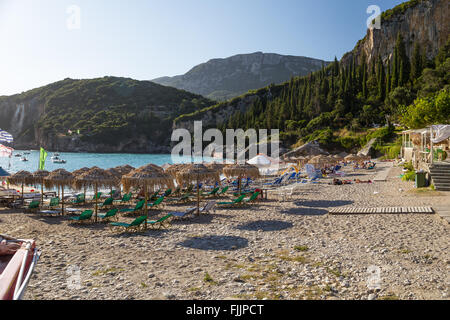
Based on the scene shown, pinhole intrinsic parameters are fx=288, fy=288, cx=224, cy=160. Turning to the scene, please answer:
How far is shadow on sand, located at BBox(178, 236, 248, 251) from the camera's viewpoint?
6426 mm

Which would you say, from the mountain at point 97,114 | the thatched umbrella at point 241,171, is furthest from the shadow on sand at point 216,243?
the mountain at point 97,114

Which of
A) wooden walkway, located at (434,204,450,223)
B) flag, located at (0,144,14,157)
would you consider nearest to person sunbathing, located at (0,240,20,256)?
wooden walkway, located at (434,204,450,223)

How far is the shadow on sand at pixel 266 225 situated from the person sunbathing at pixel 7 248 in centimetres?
520

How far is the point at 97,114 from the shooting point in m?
114

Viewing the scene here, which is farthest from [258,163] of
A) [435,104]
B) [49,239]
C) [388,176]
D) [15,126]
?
[15,126]

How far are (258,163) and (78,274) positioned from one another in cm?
1228

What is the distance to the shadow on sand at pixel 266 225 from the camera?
7.97m

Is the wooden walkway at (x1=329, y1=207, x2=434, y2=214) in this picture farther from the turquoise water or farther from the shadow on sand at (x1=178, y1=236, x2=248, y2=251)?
the turquoise water

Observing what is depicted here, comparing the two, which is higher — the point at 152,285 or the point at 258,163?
the point at 258,163

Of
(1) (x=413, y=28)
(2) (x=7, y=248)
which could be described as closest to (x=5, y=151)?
(2) (x=7, y=248)

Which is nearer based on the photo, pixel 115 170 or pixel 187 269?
pixel 187 269

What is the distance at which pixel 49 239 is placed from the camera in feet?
25.0

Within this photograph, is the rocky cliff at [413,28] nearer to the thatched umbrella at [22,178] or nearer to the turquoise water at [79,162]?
the turquoise water at [79,162]
